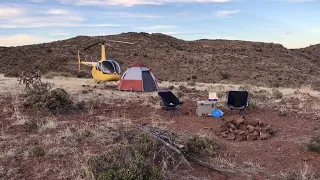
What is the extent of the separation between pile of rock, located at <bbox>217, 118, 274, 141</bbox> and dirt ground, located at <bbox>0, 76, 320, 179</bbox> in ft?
0.58

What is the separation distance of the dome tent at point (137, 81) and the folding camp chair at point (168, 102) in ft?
16.6

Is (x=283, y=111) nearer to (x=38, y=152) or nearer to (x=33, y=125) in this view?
(x=33, y=125)

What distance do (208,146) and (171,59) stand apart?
36060 mm

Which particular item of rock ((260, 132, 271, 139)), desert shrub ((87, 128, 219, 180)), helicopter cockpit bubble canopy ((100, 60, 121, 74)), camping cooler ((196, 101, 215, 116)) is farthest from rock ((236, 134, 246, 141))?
helicopter cockpit bubble canopy ((100, 60, 121, 74))

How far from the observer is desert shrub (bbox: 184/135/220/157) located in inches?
300

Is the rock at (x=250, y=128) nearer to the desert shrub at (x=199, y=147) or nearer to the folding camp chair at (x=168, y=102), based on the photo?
the desert shrub at (x=199, y=147)

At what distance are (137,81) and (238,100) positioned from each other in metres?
6.38

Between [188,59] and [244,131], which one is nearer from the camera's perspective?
[244,131]

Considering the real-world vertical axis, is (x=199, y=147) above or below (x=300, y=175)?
above

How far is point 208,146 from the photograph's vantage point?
7.83 meters

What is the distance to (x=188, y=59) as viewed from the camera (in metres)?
43.7

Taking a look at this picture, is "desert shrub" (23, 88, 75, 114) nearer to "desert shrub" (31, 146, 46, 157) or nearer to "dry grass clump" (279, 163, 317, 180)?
"desert shrub" (31, 146, 46, 157)

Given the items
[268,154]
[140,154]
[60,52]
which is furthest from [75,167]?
[60,52]

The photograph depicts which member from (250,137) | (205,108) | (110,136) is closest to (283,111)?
(205,108)
